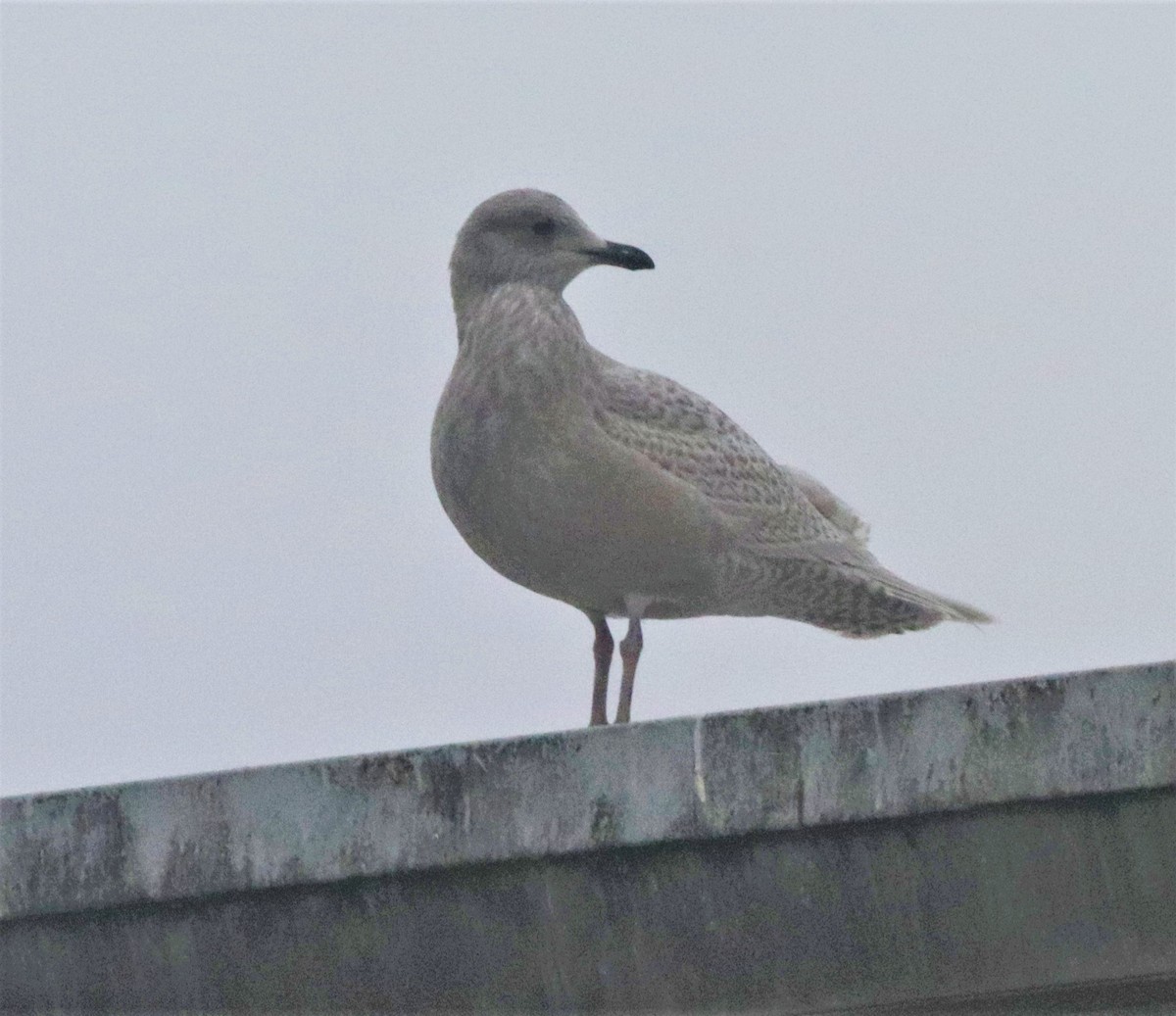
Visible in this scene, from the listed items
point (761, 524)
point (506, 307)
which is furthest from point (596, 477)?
point (761, 524)

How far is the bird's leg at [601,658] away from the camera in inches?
330

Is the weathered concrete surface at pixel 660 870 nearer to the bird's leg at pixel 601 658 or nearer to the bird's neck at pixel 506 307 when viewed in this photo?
the bird's neck at pixel 506 307

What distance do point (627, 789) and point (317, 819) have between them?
2.19 ft

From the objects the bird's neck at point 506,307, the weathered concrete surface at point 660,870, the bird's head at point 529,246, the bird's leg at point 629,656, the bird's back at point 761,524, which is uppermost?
the bird's head at point 529,246

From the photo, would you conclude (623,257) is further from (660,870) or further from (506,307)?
(660,870)

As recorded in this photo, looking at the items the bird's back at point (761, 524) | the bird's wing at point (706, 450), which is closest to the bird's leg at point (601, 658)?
Answer: the bird's back at point (761, 524)

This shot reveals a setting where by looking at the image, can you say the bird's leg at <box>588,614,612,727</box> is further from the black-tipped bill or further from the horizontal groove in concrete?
the horizontal groove in concrete

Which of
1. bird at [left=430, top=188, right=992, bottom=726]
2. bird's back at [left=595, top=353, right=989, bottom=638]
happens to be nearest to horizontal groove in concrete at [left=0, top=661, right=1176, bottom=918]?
bird at [left=430, top=188, right=992, bottom=726]

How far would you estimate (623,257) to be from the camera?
27.1 ft

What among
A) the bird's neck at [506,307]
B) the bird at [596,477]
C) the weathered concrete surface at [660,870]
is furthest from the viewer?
the bird's neck at [506,307]

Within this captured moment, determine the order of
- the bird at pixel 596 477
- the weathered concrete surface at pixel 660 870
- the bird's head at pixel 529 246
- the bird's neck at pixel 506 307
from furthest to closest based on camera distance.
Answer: the bird's head at pixel 529 246
the bird's neck at pixel 506 307
the bird at pixel 596 477
the weathered concrete surface at pixel 660 870

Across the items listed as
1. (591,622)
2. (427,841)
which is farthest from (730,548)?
(427,841)

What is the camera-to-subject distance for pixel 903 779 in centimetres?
439

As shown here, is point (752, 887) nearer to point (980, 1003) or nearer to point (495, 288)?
point (980, 1003)
